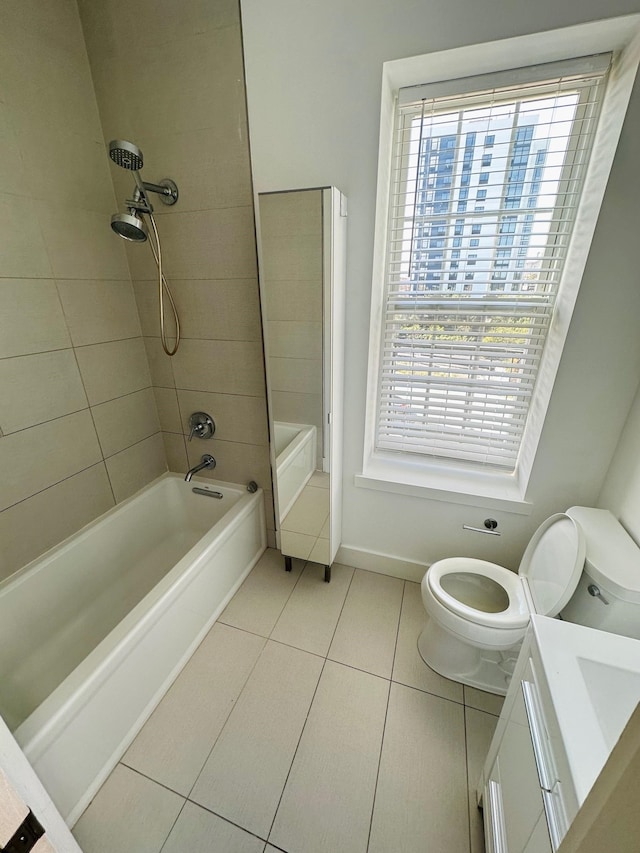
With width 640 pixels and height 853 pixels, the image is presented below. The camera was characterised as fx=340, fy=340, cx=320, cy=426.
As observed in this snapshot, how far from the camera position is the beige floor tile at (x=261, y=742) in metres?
1.08

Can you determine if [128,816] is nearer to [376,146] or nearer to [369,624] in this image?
[369,624]

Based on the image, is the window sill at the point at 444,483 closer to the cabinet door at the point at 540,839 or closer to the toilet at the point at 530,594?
the toilet at the point at 530,594

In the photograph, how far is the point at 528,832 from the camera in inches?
28.1

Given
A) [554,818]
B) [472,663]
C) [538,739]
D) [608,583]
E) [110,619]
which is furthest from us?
[110,619]

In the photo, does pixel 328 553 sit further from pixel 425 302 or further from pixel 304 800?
pixel 425 302

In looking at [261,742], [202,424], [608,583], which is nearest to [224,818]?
[261,742]

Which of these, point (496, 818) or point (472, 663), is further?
point (472, 663)

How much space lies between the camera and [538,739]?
71 centimetres

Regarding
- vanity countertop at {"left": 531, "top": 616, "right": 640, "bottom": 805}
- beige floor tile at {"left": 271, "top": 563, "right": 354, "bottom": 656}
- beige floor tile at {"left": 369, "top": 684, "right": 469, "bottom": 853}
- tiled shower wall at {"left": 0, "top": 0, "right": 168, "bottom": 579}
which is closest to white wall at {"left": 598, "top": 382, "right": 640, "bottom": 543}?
vanity countertop at {"left": 531, "top": 616, "right": 640, "bottom": 805}

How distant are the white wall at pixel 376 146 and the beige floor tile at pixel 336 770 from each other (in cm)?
99

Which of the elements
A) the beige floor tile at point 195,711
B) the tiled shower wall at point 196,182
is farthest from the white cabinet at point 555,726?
the tiled shower wall at point 196,182

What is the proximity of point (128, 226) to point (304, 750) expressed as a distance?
201 cm

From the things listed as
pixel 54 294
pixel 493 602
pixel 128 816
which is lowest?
pixel 128 816

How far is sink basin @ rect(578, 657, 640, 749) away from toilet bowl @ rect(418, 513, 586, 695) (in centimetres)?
36
